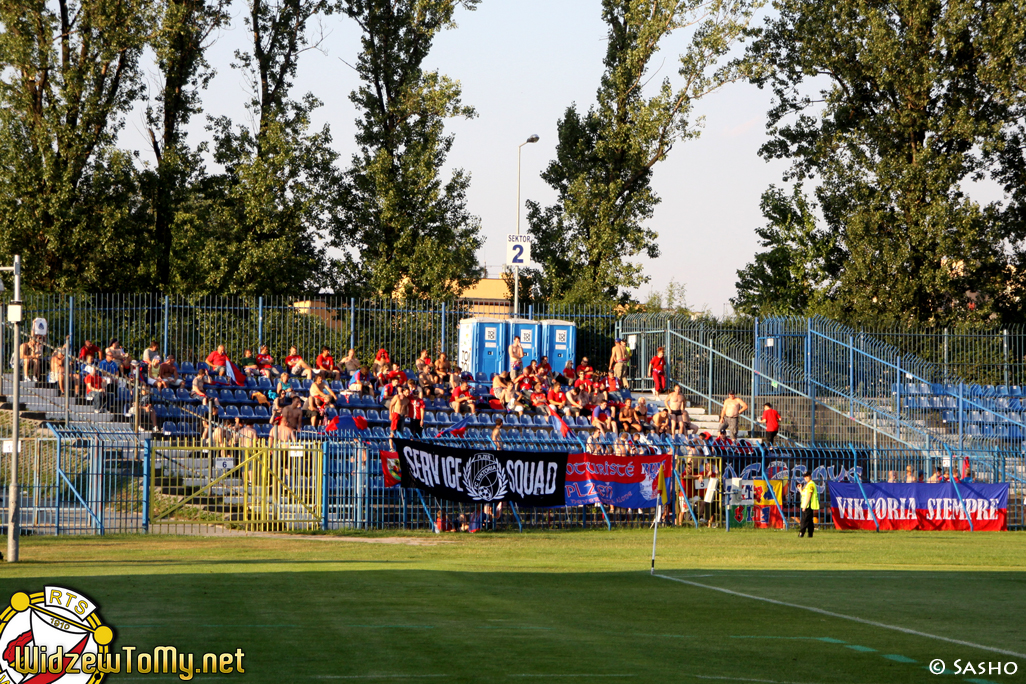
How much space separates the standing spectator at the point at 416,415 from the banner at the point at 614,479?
3811mm

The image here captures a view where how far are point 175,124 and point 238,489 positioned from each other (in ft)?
85.0

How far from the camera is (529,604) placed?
13.7 metres

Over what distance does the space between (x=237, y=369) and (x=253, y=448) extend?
9174mm

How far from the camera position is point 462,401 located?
31406 mm

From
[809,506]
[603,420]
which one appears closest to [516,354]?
[603,420]

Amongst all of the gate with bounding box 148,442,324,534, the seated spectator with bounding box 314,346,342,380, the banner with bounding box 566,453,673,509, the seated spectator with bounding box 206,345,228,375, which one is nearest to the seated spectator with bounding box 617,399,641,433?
the banner with bounding box 566,453,673,509

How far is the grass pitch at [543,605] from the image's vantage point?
981 centimetres

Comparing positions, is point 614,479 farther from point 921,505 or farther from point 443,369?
point 443,369

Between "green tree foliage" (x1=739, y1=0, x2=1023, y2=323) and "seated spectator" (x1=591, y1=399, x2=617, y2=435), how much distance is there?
1806 cm

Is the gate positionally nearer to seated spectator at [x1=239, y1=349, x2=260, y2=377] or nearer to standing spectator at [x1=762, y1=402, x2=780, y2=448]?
seated spectator at [x1=239, y1=349, x2=260, y2=377]

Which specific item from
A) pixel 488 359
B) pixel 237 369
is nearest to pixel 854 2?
pixel 488 359

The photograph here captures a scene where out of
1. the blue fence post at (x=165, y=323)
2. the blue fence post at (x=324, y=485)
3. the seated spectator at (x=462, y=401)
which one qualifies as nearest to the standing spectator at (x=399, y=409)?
the seated spectator at (x=462, y=401)

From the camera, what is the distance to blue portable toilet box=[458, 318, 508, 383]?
37.3 metres

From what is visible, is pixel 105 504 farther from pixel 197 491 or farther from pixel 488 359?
pixel 488 359
